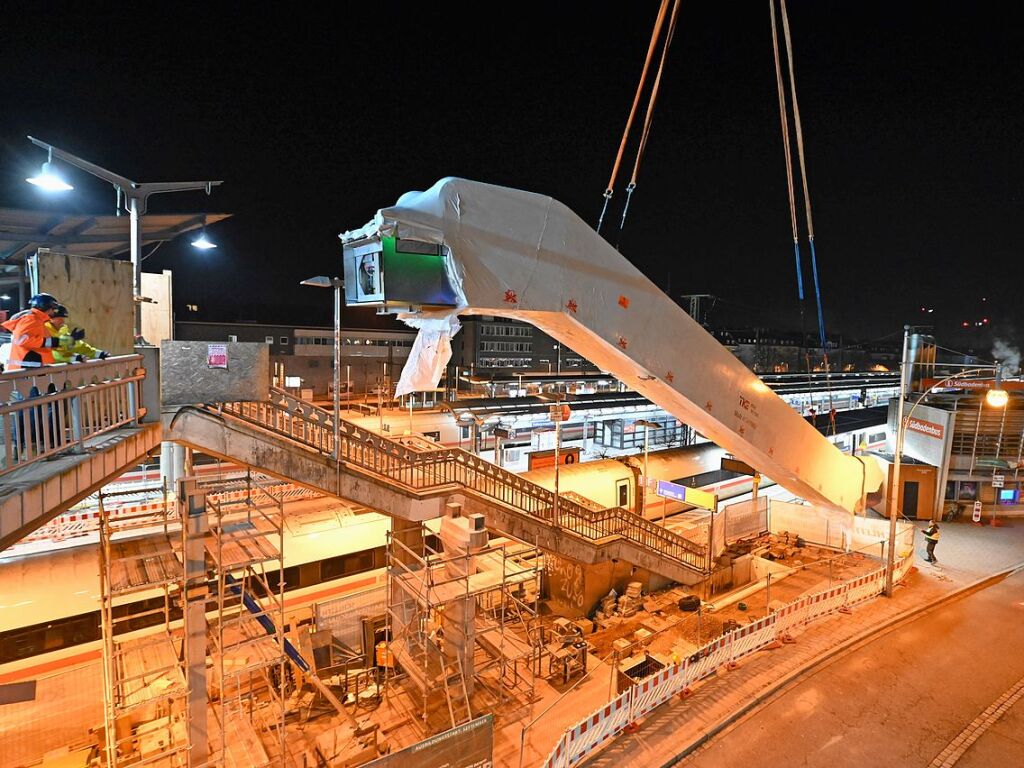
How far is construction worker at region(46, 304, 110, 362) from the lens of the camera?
5.73 meters

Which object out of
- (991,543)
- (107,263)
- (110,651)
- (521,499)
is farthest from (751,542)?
(107,263)

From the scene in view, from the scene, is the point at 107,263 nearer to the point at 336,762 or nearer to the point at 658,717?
the point at 336,762

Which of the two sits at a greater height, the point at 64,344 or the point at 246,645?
the point at 64,344

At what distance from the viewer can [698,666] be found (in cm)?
978

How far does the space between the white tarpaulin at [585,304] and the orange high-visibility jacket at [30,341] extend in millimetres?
3541

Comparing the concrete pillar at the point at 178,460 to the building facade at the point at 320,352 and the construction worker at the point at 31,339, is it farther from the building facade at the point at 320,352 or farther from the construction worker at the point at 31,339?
the building facade at the point at 320,352

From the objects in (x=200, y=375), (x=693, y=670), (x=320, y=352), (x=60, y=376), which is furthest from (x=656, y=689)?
(x=320, y=352)

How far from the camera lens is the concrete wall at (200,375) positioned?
24.3 feet

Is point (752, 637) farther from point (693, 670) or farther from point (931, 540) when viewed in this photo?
point (931, 540)

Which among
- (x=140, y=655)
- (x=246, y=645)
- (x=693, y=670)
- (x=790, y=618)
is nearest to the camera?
(x=246, y=645)

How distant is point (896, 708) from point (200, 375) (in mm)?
12602

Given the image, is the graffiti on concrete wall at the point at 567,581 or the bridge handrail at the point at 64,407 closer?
the bridge handrail at the point at 64,407

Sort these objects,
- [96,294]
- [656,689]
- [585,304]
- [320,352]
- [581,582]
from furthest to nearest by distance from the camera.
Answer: [320,352], [581,582], [656,689], [585,304], [96,294]

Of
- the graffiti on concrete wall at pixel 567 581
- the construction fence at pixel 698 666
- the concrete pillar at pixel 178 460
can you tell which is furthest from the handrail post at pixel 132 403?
the graffiti on concrete wall at pixel 567 581
